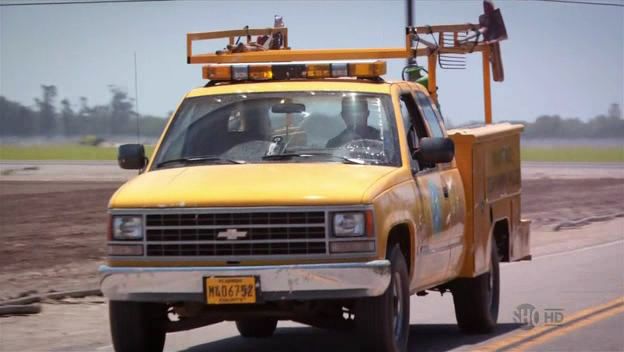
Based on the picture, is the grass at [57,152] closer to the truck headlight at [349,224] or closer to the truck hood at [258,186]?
the truck hood at [258,186]

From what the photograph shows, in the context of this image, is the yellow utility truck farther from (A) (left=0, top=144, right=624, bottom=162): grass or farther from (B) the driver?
(A) (left=0, top=144, right=624, bottom=162): grass

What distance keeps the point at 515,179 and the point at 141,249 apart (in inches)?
219

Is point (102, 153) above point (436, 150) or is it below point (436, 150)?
below

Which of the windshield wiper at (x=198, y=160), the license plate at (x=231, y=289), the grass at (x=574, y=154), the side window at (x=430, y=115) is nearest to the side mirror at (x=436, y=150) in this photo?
the side window at (x=430, y=115)

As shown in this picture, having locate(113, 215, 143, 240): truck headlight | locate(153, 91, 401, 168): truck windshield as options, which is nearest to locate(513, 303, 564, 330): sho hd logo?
locate(153, 91, 401, 168): truck windshield

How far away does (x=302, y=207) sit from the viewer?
961 centimetres

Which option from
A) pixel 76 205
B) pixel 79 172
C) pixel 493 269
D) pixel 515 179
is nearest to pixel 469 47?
pixel 515 179

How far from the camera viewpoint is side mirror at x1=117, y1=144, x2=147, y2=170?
11148 mm

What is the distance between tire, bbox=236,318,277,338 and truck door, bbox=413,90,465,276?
1741 mm

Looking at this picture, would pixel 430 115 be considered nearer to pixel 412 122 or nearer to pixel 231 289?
pixel 412 122

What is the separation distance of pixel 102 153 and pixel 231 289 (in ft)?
208

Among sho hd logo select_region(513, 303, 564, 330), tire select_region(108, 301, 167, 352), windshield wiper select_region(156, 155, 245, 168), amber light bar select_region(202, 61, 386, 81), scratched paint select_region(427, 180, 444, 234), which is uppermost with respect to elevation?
amber light bar select_region(202, 61, 386, 81)

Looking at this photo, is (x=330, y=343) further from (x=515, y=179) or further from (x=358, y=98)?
(x=515, y=179)

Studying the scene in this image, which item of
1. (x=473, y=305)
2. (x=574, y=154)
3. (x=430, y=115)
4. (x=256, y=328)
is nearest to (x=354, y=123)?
(x=430, y=115)
